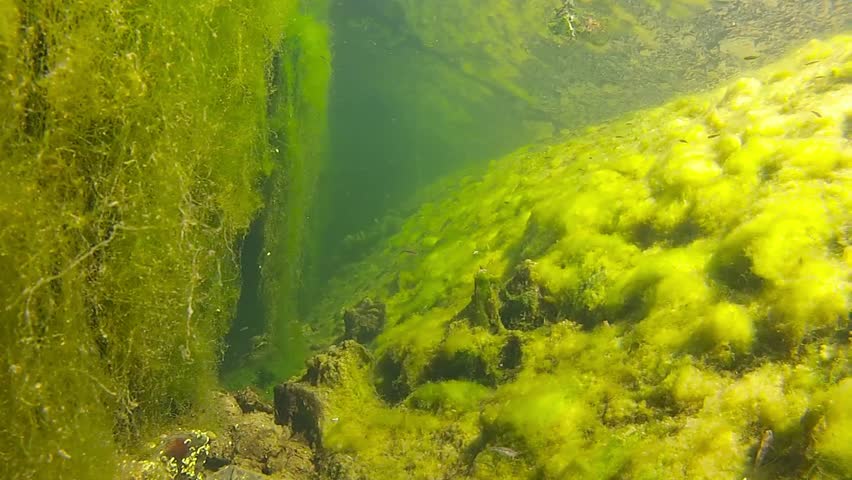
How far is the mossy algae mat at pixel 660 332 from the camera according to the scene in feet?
6.89

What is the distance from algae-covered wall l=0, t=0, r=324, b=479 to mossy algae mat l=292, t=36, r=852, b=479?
134 centimetres

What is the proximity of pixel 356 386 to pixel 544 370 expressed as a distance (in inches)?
57.8

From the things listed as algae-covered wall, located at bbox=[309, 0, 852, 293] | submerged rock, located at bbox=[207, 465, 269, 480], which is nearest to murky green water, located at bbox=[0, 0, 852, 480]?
submerged rock, located at bbox=[207, 465, 269, 480]

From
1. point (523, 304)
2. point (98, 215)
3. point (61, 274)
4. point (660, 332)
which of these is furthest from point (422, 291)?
point (61, 274)

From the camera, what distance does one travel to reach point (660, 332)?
8.58 ft

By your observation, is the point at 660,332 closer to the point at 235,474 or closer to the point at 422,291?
the point at 235,474

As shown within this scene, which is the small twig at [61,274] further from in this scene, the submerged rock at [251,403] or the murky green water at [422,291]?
the submerged rock at [251,403]

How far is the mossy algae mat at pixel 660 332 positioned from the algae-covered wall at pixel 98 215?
134cm

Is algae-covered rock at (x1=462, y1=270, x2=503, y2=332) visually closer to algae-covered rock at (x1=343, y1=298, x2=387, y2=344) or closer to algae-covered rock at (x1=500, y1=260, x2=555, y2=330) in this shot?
algae-covered rock at (x1=500, y1=260, x2=555, y2=330)

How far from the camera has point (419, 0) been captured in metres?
12.7

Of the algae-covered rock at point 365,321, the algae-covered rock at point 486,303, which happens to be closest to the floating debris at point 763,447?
the algae-covered rock at point 486,303

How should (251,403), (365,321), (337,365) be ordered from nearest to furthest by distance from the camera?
(337,365)
(251,403)
(365,321)

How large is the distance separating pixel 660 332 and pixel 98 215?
287 cm

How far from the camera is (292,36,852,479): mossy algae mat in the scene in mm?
2100
